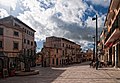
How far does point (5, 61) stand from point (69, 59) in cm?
5723

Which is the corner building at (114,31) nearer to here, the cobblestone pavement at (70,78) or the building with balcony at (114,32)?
the building with balcony at (114,32)

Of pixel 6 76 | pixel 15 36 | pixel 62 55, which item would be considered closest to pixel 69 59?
pixel 62 55

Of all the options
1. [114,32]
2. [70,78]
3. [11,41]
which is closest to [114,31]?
[114,32]

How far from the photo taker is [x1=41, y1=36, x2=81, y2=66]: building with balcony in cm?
6662

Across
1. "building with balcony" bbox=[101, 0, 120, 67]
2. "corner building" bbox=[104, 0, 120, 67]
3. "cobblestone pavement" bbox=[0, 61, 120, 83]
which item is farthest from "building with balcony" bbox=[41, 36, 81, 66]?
"cobblestone pavement" bbox=[0, 61, 120, 83]

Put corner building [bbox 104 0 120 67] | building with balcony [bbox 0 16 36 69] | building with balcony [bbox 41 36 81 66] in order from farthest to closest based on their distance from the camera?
building with balcony [bbox 41 36 81 66]
building with balcony [bbox 0 16 36 69]
corner building [bbox 104 0 120 67]

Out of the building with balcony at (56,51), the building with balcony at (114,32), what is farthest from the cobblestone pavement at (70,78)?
the building with balcony at (56,51)

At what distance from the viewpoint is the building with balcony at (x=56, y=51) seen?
2623 inches

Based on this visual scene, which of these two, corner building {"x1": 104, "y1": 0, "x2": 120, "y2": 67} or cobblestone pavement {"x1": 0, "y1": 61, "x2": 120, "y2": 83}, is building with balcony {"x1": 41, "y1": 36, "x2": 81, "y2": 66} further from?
cobblestone pavement {"x1": 0, "y1": 61, "x2": 120, "y2": 83}

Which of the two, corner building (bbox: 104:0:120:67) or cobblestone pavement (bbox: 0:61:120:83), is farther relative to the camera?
corner building (bbox: 104:0:120:67)

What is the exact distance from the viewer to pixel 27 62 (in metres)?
32.0

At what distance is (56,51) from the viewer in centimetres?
6950

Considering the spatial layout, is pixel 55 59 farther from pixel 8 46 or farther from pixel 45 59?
pixel 8 46

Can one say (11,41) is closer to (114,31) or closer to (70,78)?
(114,31)
